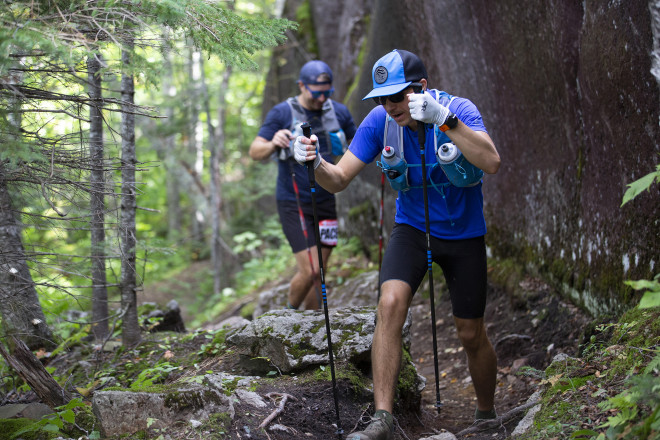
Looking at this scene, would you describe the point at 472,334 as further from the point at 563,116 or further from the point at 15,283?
the point at 15,283

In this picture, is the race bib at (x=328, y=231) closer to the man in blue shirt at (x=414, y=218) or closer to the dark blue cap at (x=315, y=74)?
the dark blue cap at (x=315, y=74)

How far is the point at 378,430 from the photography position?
3.98 meters

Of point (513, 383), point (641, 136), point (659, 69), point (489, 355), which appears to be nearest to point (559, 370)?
point (489, 355)

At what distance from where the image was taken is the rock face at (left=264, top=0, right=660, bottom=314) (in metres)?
4.73

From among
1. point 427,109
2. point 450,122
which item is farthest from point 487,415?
point 427,109

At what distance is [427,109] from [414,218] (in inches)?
39.9

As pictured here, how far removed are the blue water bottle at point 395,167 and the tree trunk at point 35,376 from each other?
3.14m

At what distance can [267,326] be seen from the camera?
214 inches

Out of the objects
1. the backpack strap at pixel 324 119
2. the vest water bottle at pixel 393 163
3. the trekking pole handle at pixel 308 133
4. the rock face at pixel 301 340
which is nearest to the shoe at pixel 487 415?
the rock face at pixel 301 340

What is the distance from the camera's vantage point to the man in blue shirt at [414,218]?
436cm

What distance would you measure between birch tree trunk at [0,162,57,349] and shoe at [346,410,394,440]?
107 inches

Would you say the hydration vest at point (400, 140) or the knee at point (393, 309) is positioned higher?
the hydration vest at point (400, 140)

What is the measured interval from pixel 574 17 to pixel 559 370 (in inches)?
132

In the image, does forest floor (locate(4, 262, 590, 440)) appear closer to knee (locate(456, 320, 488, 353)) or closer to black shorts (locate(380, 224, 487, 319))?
knee (locate(456, 320, 488, 353))
